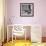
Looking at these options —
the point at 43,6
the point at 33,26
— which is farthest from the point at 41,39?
the point at 43,6

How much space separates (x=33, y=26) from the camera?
9.91 ft

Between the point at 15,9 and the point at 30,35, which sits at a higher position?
the point at 15,9

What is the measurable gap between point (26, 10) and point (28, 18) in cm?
20

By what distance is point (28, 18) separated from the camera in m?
3.21

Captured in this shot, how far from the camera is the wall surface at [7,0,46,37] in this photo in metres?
3.18

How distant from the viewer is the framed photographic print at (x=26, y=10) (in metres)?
3.18

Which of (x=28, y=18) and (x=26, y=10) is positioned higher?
(x=26, y=10)

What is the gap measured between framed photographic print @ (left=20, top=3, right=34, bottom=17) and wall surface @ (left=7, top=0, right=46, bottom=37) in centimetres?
7

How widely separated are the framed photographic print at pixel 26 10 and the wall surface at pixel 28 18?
74mm

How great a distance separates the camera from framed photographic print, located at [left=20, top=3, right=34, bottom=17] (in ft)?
10.4

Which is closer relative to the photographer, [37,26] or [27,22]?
[37,26]

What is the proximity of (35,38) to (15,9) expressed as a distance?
0.87m

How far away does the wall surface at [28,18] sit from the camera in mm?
3182

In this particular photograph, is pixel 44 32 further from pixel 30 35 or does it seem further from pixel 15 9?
pixel 15 9
